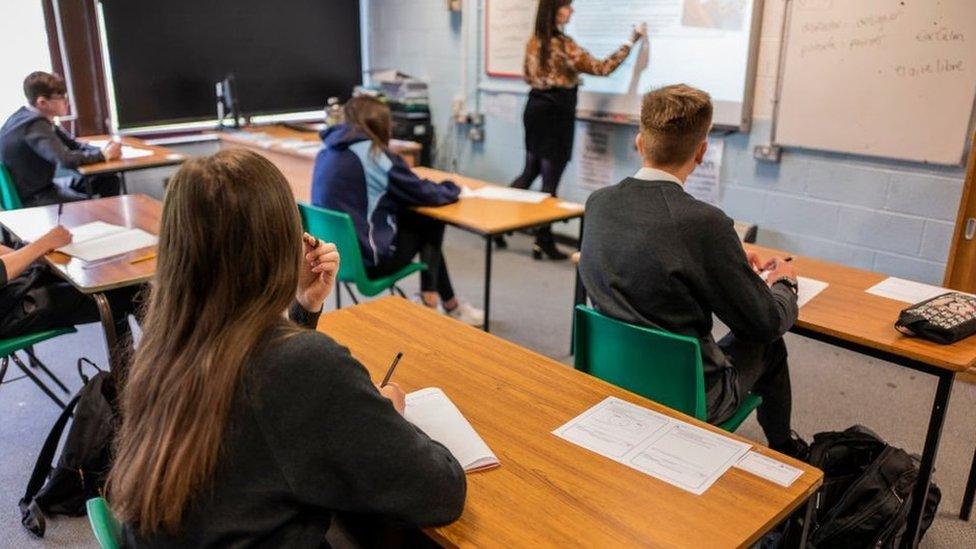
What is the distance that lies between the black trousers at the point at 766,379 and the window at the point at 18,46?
4.77 metres

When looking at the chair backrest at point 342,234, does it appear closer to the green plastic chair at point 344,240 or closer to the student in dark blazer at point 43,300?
the green plastic chair at point 344,240

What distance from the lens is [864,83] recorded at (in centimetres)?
333

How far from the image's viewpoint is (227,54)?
5.31 metres

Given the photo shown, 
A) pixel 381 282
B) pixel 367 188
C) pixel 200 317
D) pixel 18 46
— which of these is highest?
pixel 18 46

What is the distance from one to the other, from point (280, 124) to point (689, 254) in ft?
15.1

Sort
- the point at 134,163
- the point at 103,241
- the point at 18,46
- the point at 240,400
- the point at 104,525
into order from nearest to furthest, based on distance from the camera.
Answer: the point at 240,400
the point at 104,525
the point at 103,241
the point at 134,163
the point at 18,46

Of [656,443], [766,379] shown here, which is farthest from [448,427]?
[766,379]

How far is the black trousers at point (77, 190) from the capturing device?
3.80 m

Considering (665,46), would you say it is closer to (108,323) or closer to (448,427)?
(108,323)

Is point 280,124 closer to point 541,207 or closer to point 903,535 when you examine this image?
point 541,207

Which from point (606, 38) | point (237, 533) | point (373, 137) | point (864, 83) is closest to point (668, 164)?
point (237, 533)

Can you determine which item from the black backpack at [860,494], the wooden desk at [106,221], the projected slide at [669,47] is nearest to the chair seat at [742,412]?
the black backpack at [860,494]

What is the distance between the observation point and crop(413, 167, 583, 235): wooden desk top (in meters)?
2.89

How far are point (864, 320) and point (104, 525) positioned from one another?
1.75m
